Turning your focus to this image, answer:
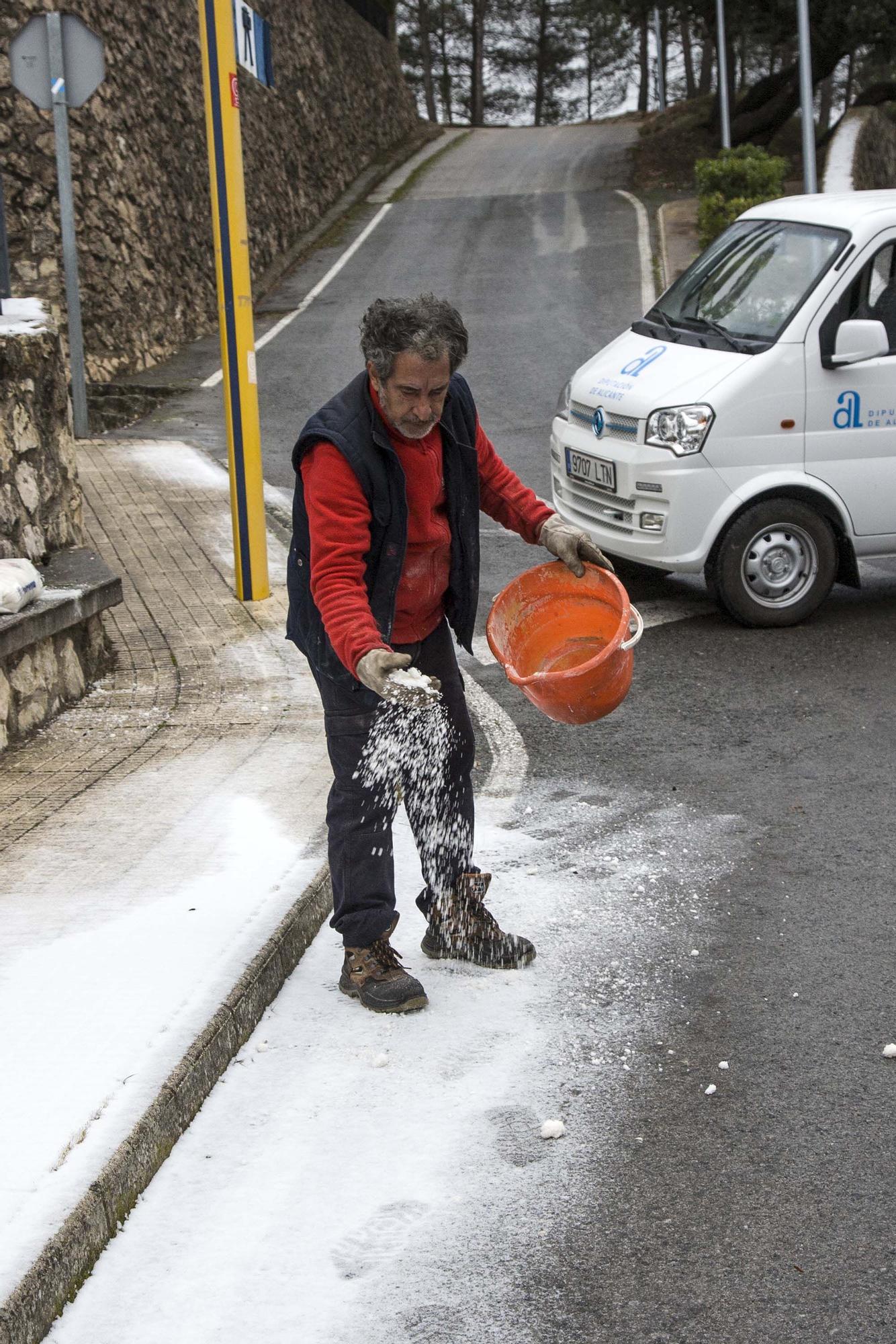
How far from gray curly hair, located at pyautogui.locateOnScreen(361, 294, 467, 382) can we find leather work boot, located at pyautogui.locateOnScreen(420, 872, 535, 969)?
1.58 metres

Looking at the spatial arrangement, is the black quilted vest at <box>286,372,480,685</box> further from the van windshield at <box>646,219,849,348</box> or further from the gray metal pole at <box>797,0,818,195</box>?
the gray metal pole at <box>797,0,818,195</box>

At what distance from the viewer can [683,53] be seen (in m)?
61.7

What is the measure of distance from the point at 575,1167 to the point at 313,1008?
105 cm

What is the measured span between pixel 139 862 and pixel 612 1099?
74.1 inches

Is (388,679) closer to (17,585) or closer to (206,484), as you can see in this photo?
(17,585)

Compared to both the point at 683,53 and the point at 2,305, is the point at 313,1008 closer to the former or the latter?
the point at 2,305

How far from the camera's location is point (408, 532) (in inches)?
148

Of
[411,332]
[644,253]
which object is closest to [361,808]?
[411,332]

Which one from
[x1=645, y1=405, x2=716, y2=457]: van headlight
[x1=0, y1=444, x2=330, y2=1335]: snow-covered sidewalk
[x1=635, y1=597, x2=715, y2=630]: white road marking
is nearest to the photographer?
[x1=0, y1=444, x2=330, y2=1335]: snow-covered sidewalk

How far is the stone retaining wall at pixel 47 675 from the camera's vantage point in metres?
5.89

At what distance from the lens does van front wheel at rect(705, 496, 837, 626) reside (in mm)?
7664

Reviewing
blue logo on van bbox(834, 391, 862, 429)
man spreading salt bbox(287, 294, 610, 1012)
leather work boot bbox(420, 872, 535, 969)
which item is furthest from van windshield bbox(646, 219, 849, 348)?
leather work boot bbox(420, 872, 535, 969)

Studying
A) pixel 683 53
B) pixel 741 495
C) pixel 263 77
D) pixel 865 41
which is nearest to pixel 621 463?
pixel 741 495

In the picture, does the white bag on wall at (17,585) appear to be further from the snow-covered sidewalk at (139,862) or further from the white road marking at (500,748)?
the white road marking at (500,748)
